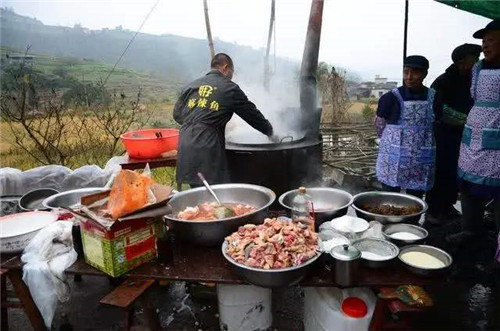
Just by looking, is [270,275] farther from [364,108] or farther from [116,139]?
[364,108]

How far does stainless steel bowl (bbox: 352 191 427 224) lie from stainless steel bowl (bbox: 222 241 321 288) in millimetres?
921

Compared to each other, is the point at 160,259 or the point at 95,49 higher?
the point at 95,49

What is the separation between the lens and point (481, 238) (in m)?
4.24

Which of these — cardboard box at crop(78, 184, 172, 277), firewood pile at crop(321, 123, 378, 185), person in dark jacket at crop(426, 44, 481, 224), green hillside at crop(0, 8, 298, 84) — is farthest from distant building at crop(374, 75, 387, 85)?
cardboard box at crop(78, 184, 172, 277)

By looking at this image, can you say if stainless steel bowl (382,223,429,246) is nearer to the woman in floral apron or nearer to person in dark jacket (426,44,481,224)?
the woman in floral apron

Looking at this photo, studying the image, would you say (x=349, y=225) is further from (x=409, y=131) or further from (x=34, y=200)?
(x=34, y=200)

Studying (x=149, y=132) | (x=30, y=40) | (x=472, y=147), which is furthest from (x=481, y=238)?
(x=30, y=40)

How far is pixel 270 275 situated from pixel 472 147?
288 cm

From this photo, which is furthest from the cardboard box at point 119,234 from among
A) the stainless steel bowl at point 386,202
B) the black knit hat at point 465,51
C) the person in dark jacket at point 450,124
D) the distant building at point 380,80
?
the distant building at point 380,80

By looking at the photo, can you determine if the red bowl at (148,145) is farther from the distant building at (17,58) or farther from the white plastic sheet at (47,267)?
the distant building at (17,58)

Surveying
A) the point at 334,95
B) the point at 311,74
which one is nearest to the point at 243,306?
the point at 311,74

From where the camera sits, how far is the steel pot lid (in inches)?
81.4

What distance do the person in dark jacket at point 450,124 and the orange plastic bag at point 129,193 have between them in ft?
11.2

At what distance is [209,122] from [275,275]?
2471 millimetres
